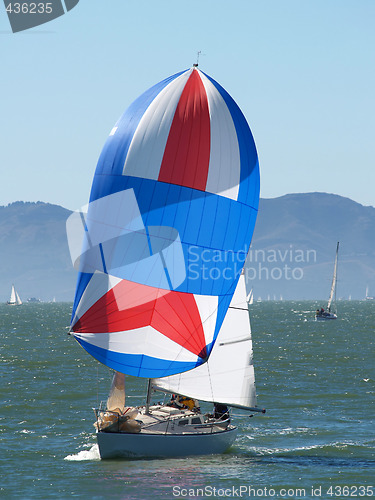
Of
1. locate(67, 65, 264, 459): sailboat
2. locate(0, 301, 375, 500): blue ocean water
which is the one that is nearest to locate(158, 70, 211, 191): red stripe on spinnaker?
locate(67, 65, 264, 459): sailboat

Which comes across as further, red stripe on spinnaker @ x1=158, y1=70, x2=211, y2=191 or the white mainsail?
the white mainsail

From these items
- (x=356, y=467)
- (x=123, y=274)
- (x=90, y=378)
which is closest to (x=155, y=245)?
(x=123, y=274)

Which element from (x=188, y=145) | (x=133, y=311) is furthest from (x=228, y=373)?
(x=188, y=145)

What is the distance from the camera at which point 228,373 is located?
30.7m

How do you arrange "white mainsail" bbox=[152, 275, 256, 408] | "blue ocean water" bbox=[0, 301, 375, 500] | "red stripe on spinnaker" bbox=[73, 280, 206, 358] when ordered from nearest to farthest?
"blue ocean water" bbox=[0, 301, 375, 500]
"red stripe on spinnaker" bbox=[73, 280, 206, 358]
"white mainsail" bbox=[152, 275, 256, 408]

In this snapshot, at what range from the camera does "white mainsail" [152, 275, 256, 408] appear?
99.4 ft

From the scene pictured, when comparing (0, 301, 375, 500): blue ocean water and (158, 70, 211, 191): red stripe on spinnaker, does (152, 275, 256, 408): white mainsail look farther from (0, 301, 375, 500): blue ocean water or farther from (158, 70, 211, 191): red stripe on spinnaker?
(158, 70, 211, 191): red stripe on spinnaker

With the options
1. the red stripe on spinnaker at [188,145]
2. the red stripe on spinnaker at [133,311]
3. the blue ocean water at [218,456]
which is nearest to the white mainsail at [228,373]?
the blue ocean water at [218,456]

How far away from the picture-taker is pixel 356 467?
28266 mm

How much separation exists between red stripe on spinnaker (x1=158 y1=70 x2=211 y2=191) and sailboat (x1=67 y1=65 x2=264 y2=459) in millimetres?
32

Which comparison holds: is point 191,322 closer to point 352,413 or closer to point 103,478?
point 103,478

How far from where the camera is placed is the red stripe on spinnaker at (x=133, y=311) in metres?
26.9

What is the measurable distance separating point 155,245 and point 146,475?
7007 mm

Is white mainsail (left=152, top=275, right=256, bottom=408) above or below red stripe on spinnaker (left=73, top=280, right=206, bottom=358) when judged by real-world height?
below
